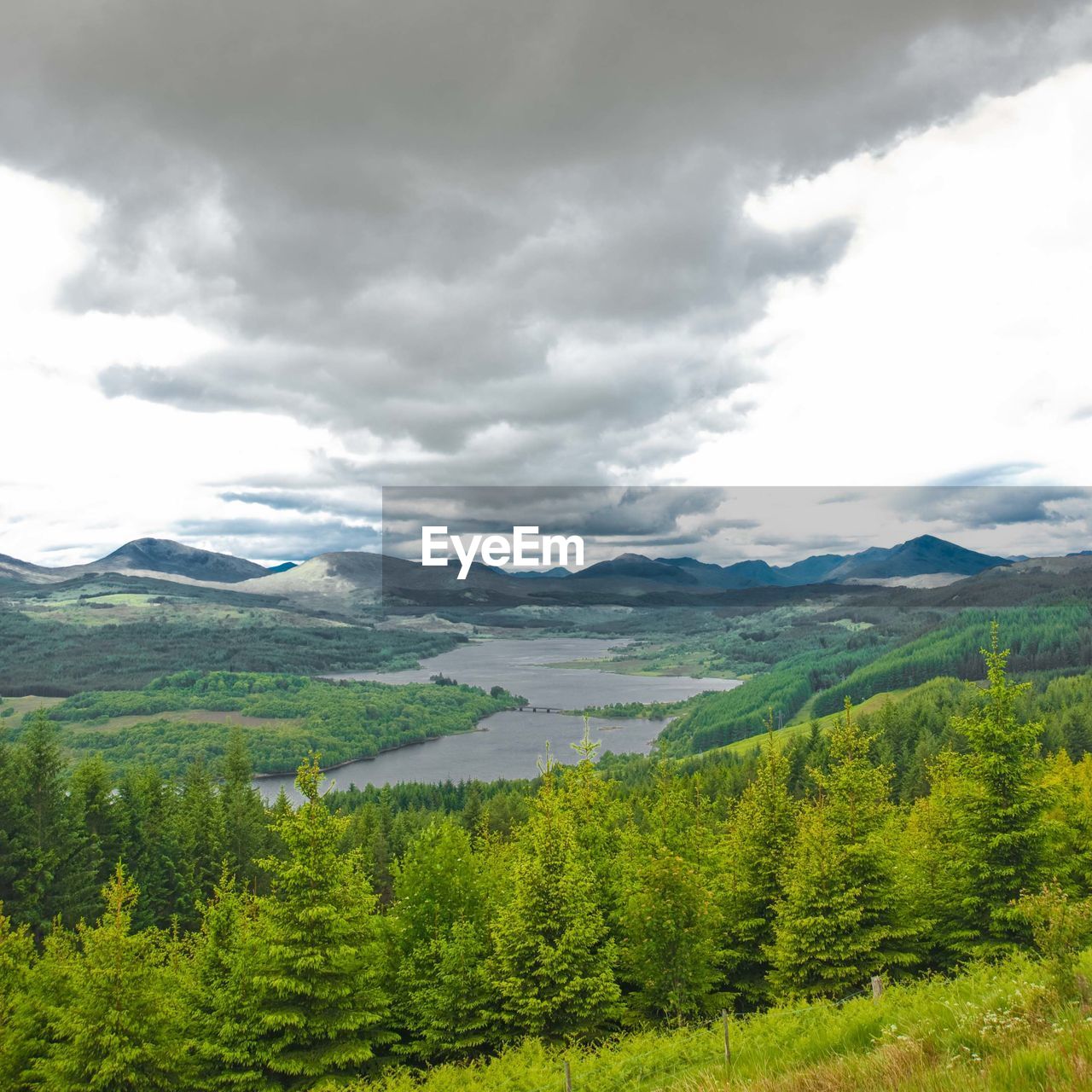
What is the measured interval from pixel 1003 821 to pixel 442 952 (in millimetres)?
20427

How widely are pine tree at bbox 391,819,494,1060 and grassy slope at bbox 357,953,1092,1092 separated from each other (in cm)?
208

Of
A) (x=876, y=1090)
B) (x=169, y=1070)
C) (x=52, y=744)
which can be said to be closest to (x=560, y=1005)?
(x=169, y=1070)

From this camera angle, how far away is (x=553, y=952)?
24641mm

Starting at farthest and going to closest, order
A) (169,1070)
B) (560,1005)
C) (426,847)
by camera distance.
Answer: (426,847) < (560,1005) < (169,1070)

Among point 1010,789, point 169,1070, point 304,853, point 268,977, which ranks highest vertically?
point 1010,789

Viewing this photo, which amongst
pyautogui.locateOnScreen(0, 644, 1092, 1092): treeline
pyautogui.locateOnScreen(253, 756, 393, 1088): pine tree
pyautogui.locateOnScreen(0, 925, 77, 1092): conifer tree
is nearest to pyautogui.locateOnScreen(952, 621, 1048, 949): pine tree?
pyautogui.locateOnScreen(0, 644, 1092, 1092): treeline

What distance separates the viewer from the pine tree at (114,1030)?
71.3ft

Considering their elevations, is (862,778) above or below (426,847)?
above

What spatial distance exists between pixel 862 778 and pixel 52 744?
172 feet

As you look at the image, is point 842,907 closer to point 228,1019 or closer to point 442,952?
point 442,952

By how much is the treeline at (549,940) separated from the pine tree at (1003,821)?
7cm

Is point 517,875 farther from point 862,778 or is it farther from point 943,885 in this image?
point 943,885

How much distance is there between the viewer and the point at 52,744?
5088 centimetres

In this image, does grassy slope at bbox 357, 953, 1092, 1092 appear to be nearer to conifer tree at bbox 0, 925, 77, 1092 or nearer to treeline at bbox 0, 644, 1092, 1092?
treeline at bbox 0, 644, 1092, 1092
